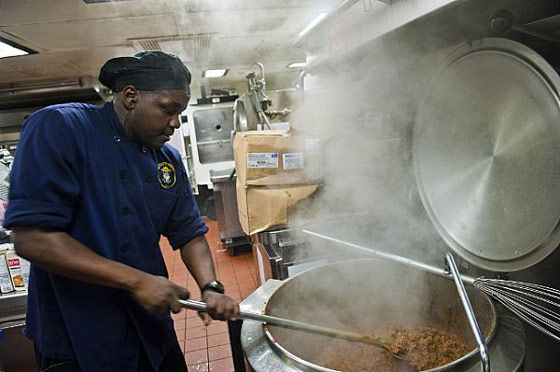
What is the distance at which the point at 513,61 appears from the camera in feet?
2.92

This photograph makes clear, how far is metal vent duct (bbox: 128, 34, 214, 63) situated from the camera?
13.9 feet

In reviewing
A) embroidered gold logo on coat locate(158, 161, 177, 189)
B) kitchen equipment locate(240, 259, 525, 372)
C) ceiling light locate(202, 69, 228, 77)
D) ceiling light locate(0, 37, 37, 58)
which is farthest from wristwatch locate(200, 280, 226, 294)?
ceiling light locate(202, 69, 228, 77)

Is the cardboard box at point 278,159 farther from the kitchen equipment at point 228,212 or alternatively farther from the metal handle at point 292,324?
the kitchen equipment at point 228,212

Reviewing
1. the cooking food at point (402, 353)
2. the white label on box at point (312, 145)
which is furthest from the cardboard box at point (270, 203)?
the cooking food at point (402, 353)

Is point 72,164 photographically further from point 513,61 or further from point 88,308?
point 513,61

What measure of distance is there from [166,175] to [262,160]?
0.68 meters

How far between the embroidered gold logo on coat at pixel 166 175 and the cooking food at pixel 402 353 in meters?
0.88

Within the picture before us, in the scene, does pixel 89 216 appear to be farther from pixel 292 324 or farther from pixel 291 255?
pixel 291 255

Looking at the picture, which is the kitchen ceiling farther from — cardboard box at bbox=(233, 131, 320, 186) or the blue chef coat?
the blue chef coat

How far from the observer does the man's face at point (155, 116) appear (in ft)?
3.90

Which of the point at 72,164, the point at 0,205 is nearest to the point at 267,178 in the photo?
the point at 72,164

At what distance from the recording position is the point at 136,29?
392 centimetres

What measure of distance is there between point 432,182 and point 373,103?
1.85 ft

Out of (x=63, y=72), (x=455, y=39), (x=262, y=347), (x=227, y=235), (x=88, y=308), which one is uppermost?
(x=63, y=72)
